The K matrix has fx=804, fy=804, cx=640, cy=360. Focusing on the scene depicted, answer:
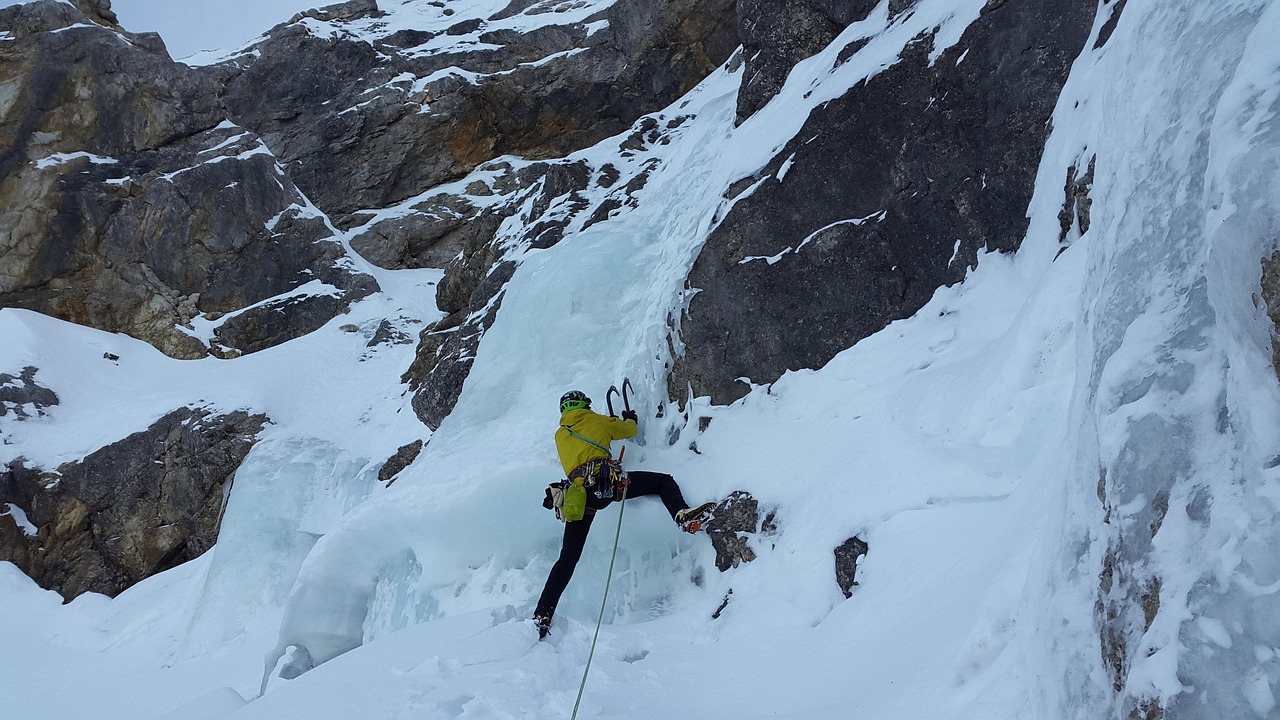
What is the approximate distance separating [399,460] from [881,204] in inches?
280

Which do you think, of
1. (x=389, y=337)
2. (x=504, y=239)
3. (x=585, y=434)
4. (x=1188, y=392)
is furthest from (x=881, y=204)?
(x=389, y=337)

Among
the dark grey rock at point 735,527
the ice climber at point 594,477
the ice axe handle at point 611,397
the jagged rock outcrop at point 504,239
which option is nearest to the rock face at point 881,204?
the ice axe handle at point 611,397

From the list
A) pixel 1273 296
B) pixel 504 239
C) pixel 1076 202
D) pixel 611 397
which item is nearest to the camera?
pixel 1273 296

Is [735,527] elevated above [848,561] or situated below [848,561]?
below

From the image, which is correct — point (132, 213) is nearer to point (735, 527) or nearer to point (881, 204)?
point (881, 204)

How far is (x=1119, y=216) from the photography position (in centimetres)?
230

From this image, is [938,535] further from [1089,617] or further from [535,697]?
[535,697]

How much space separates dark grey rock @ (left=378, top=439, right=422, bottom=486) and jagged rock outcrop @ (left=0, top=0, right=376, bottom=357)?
8.74 meters

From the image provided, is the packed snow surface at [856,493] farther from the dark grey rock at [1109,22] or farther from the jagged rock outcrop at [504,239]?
the jagged rock outcrop at [504,239]

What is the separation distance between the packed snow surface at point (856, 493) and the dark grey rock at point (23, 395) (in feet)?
14.7

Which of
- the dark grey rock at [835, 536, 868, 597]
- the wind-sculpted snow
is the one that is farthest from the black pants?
the wind-sculpted snow

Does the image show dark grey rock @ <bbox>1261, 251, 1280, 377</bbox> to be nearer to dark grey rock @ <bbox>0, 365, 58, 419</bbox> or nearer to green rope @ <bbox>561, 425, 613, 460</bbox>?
green rope @ <bbox>561, 425, 613, 460</bbox>

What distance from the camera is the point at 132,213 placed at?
1927 centimetres

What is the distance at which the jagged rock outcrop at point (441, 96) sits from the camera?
79.5ft
